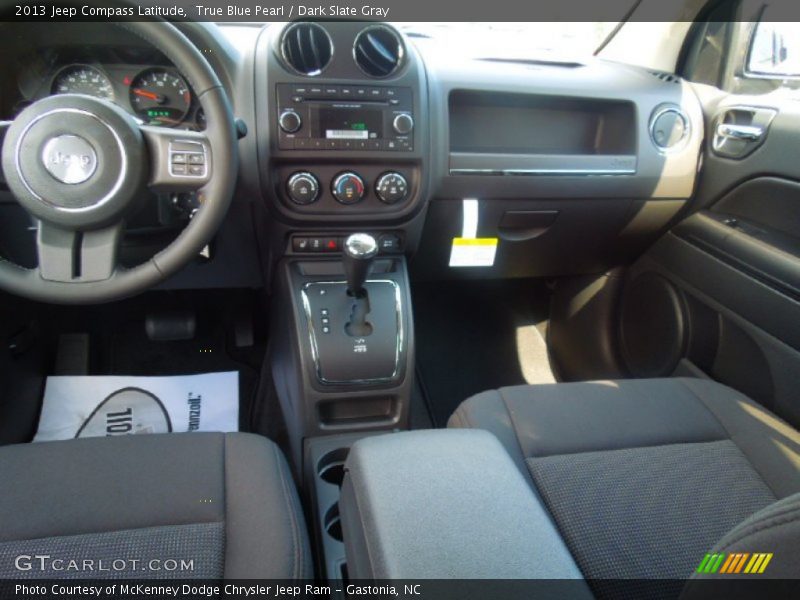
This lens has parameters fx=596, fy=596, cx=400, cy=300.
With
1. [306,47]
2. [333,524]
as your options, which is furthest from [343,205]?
[333,524]

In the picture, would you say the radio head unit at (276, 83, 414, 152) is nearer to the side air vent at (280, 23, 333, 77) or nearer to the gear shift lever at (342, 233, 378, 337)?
the side air vent at (280, 23, 333, 77)

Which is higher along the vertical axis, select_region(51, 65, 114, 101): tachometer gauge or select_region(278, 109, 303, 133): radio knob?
select_region(51, 65, 114, 101): tachometer gauge

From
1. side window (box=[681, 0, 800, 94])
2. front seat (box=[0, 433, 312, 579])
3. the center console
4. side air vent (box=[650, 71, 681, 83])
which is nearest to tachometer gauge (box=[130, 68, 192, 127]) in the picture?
the center console

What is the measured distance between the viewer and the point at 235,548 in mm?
840

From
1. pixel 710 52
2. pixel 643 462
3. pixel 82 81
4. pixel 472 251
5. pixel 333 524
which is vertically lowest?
pixel 333 524

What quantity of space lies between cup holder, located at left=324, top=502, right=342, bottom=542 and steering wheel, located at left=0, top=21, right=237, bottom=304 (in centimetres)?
56

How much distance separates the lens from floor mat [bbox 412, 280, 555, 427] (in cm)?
210

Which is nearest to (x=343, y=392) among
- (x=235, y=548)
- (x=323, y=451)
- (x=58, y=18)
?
(x=323, y=451)

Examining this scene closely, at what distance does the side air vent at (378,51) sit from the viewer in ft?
4.24

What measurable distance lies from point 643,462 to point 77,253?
1.03m

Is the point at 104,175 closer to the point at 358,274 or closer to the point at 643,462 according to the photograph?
the point at 358,274

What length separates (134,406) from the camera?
1731 millimetres

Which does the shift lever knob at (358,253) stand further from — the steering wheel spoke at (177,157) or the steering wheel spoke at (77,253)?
the steering wheel spoke at (77,253)

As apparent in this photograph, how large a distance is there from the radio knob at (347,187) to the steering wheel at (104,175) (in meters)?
0.34
